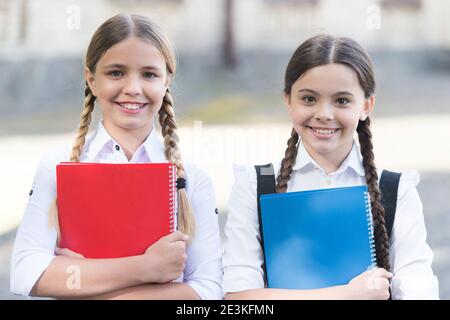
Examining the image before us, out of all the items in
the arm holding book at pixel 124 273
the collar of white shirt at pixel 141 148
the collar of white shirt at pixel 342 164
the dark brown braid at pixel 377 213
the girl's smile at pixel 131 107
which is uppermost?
the girl's smile at pixel 131 107

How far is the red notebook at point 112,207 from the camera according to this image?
1.27 meters

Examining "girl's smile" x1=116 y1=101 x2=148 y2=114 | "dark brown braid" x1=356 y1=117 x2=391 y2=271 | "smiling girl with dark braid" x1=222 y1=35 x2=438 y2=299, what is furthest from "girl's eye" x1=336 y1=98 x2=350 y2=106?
"girl's smile" x1=116 y1=101 x2=148 y2=114

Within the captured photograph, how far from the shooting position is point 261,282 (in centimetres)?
126

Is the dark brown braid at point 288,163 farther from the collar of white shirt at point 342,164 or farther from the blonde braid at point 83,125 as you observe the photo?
the blonde braid at point 83,125

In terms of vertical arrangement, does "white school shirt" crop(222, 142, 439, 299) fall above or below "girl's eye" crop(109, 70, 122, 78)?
below

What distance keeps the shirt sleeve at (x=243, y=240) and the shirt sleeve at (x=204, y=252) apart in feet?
0.08

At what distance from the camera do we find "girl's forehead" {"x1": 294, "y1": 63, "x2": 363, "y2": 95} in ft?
4.15

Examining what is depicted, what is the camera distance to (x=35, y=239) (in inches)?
50.2

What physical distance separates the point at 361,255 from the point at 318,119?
0.26m

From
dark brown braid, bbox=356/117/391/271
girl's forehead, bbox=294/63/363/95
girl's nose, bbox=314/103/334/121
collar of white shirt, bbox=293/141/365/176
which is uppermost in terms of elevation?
girl's forehead, bbox=294/63/363/95

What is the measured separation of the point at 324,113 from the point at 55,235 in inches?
20.9

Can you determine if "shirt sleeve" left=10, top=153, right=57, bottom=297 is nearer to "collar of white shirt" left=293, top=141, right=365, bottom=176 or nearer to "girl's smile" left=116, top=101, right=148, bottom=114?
"girl's smile" left=116, top=101, right=148, bottom=114

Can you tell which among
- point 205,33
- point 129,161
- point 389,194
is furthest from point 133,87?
point 389,194

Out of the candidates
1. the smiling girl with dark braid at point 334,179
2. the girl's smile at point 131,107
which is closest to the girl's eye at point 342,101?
the smiling girl with dark braid at point 334,179
